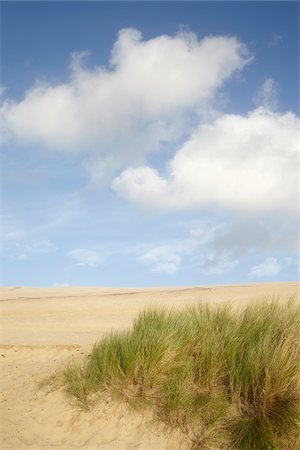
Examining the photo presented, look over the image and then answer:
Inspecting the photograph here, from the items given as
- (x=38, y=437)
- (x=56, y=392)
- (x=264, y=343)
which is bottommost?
(x=38, y=437)

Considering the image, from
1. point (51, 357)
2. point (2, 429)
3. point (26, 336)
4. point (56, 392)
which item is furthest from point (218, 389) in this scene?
point (26, 336)

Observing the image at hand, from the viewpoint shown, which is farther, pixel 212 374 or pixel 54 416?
pixel 54 416

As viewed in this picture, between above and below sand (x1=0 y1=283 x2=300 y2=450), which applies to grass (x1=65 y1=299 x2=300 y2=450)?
above

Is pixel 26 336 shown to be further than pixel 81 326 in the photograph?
No

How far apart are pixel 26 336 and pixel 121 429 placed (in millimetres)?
8371

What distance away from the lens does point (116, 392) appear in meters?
6.73

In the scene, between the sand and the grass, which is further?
the sand

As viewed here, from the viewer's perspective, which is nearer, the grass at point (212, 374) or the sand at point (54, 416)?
the grass at point (212, 374)

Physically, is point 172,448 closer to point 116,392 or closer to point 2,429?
point 116,392

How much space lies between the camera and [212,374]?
653 cm

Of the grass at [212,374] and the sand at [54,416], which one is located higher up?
the grass at [212,374]

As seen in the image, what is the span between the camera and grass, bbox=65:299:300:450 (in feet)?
19.2

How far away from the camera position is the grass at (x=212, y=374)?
5.84 meters

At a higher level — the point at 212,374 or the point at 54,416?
the point at 212,374
